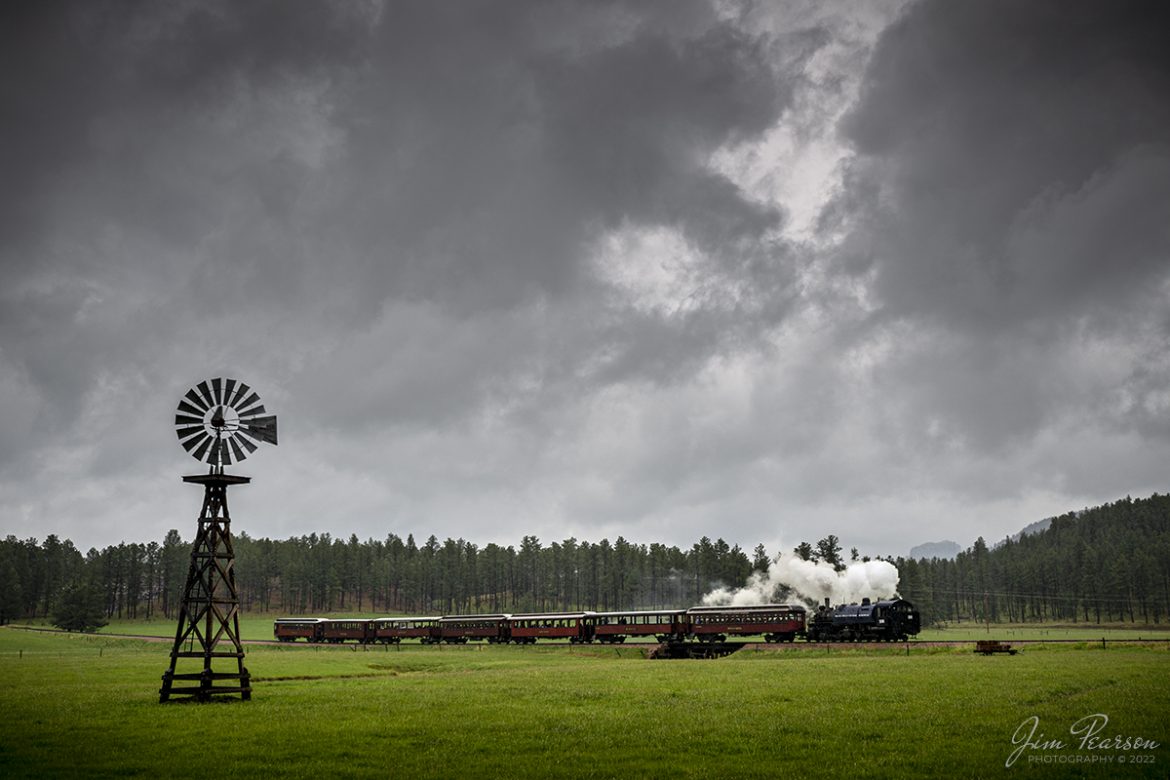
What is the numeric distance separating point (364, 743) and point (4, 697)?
2384 cm

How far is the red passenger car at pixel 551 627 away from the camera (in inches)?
3482

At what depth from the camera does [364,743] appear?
23234mm

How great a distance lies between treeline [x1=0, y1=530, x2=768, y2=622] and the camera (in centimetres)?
16162

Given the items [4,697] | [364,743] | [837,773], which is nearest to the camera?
[837,773]

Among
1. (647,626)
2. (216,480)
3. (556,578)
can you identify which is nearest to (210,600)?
(216,480)

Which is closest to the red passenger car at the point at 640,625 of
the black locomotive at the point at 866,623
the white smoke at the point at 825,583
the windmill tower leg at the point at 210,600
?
the white smoke at the point at 825,583

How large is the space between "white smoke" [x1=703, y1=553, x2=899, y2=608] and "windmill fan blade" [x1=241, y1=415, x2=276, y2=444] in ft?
188

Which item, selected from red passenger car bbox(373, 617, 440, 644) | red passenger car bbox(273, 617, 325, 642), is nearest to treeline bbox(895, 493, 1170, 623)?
red passenger car bbox(373, 617, 440, 644)

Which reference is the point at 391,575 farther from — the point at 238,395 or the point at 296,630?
the point at 238,395

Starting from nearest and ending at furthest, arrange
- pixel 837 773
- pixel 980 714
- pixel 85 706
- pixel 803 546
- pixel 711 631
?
pixel 837 773, pixel 980 714, pixel 85 706, pixel 711 631, pixel 803 546

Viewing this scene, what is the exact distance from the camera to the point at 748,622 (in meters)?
76.2

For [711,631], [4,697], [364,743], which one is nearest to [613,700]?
[364,743]

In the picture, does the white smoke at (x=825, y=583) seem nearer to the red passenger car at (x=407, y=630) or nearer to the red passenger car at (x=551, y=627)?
the red passenger car at (x=551, y=627)

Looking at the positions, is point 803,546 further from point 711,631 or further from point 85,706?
point 85,706
